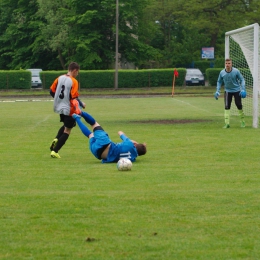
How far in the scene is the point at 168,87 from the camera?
191 ft

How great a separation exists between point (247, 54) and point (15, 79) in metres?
36.6

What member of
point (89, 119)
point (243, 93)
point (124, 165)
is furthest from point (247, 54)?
point (124, 165)

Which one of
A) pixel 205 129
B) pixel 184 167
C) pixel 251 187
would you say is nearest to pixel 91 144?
pixel 184 167

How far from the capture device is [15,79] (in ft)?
187

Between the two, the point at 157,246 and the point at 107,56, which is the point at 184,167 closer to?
the point at 157,246

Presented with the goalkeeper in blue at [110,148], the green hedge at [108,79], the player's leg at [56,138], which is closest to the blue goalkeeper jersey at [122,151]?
the goalkeeper in blue at [110,148]

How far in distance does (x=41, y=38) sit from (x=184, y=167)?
59.5 m

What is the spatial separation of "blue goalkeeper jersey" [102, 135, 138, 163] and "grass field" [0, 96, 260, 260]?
0.20 meters

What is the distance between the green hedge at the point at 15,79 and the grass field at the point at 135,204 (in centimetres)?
4169

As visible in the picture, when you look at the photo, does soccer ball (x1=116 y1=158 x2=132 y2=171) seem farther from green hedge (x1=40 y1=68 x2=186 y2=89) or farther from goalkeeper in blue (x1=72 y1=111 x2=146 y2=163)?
green hedge (x1=40 y1=68 x2=186 y2=89)

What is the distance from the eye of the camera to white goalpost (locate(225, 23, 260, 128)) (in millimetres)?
20125

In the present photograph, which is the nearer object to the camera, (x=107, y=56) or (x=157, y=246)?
(x=157, y=246)

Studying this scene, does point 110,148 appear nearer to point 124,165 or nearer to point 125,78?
point 124,165

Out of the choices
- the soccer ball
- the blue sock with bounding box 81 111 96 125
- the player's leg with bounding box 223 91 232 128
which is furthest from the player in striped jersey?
the player's leg with bounding box 223 91 232 128
